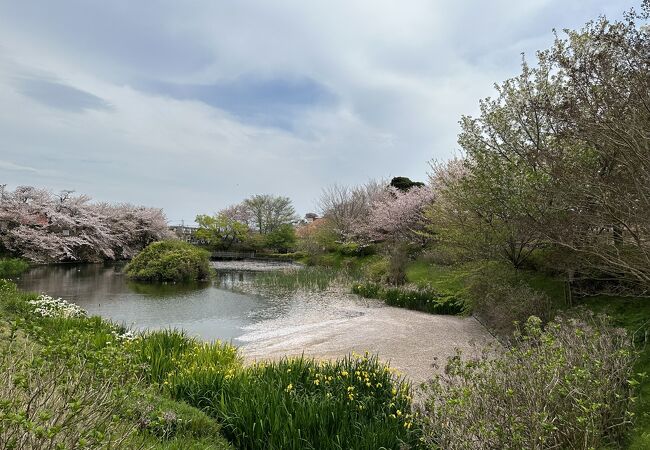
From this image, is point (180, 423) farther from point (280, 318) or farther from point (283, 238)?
point (283, 238)

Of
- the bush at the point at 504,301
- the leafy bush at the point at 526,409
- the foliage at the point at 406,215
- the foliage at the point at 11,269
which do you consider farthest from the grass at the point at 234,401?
the foliage at the point at 406,215

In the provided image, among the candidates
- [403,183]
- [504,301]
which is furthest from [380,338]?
[403,183]

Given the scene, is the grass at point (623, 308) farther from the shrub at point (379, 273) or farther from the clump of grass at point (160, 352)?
the clump of grass at point (160, 352)

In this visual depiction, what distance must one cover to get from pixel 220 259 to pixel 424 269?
23.6 meters

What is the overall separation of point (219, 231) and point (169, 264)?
960 inches

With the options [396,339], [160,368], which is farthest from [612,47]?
[160,368]

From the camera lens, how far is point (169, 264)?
695 inches

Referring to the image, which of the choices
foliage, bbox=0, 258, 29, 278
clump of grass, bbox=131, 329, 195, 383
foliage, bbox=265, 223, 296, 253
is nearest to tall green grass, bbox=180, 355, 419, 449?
clump of grass, bbox=131, 329, 195, 383

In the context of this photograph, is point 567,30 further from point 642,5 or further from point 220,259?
point 220,259

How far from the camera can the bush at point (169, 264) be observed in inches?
688

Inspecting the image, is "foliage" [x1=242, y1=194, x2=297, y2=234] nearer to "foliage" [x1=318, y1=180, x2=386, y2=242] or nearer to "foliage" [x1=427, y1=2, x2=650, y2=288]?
"foliage" [x1=318, y1=180, x2=386, y2=242]

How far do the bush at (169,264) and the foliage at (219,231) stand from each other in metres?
21.8

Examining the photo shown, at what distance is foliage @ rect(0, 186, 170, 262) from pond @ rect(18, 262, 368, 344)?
17.4 ft

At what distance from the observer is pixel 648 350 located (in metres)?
5.12
